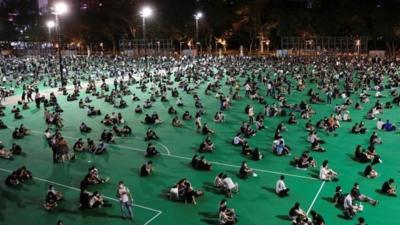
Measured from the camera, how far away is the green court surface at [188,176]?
1474 cm

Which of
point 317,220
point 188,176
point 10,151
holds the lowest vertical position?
point 188,176

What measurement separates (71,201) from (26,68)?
5248cm

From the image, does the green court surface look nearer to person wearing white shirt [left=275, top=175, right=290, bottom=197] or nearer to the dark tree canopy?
person wearing white shirt [left=275, top=175, right=290, bottom=197]

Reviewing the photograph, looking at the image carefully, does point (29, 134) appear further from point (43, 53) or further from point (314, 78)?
point (43, 53)

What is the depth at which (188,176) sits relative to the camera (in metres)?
18.6

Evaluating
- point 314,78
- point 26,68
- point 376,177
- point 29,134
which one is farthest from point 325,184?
point 26,68

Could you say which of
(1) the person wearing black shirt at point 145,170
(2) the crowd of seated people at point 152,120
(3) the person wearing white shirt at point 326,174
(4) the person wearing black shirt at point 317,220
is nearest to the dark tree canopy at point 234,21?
(2) the crowd of seated people at point 152,120

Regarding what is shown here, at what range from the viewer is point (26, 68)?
63.7 m

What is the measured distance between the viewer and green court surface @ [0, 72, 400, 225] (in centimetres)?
1474

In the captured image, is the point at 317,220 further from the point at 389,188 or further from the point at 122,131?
the point at 122,131

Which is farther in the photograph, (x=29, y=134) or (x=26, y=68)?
(x=26, y=68)

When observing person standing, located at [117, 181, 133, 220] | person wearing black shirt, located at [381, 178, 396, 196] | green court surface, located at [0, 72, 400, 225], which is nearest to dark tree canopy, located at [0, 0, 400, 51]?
green court surface, located at [0, 72, 400, 225]

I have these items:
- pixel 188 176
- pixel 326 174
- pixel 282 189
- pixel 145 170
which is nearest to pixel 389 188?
pixel 326 174

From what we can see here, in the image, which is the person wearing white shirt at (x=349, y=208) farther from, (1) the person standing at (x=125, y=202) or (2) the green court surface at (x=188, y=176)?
(1) the person standing at (x=125, y=202)
